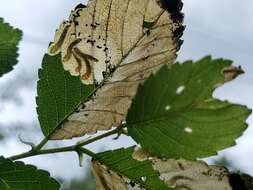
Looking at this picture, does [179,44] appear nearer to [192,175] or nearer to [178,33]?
[178,33]

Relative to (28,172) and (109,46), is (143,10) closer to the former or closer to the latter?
(109,46)

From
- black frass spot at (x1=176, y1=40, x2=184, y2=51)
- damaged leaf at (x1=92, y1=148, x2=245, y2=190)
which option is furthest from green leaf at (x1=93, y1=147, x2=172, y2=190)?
black frass spot at (x1=176, y1=40, x2=184, y2=51)

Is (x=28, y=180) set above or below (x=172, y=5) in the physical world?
below

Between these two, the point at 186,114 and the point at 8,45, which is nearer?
the point at 186,114

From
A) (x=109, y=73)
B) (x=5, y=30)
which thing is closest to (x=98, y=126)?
(x=109, y=73)

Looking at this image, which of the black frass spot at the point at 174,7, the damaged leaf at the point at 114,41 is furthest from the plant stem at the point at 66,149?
the black frass spot at the point at 174,7

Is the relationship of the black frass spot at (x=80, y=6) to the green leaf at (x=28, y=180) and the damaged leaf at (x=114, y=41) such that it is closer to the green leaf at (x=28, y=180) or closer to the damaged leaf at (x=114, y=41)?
the damaged leaf at (x=114, y=41)

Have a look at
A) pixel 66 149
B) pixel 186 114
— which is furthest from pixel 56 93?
pixel 186 114
